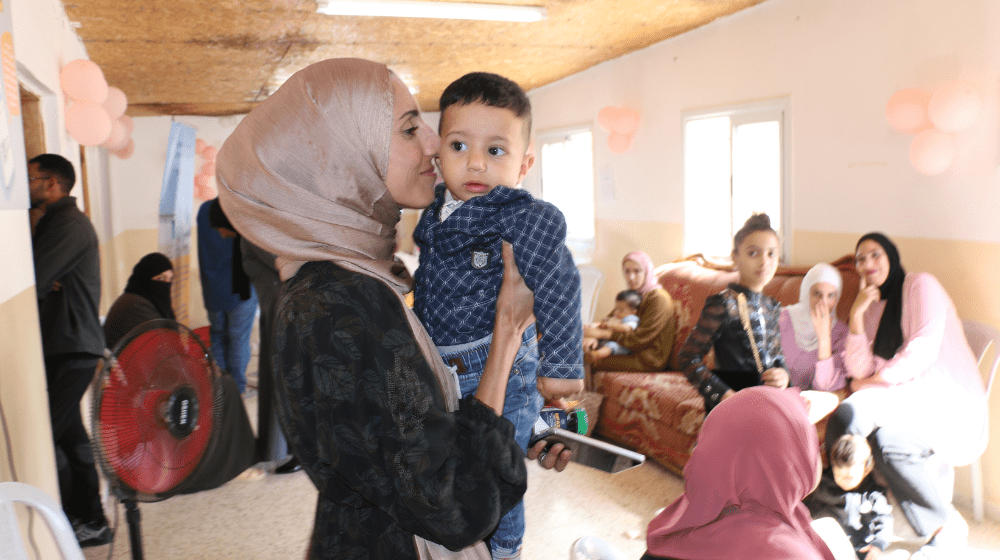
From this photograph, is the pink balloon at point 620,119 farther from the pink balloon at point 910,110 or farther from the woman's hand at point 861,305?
the woman's hand at point 861,305

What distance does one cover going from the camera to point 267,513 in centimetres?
336

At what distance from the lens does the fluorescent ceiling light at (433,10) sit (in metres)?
4.00

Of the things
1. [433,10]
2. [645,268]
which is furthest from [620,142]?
[433,10]

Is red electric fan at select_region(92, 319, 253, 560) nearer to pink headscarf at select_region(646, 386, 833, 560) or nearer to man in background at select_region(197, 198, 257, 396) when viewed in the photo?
pink headscarf at select_region(646, 386, 833, 560)

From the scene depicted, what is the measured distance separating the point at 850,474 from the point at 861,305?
0.83 meters

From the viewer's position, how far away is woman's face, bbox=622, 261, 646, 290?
14.8 feet

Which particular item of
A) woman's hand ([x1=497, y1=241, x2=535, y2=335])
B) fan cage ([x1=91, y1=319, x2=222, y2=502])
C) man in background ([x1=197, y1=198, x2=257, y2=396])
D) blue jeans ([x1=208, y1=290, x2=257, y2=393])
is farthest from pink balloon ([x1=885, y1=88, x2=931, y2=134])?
blue jeans ([x1=208, y1=290, x2=257, y2=393])

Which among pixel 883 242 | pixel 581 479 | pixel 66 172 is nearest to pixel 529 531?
pixel 581 479

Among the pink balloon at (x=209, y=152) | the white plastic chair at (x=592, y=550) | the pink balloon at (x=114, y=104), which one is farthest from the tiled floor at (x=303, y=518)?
the pink balloon at (x=209, y=152)

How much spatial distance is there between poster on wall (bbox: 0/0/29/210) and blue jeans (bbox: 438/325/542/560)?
1443 mm

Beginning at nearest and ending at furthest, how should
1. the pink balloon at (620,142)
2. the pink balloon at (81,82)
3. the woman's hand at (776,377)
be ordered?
the woman's hand at (776,377) → the pink balloon at (81,82) → the pink balloon at (620,142)

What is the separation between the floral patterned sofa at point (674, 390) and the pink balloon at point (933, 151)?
1.95 ft

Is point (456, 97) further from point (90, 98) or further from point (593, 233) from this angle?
point (593, 233)

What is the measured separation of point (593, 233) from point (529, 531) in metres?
4.39
